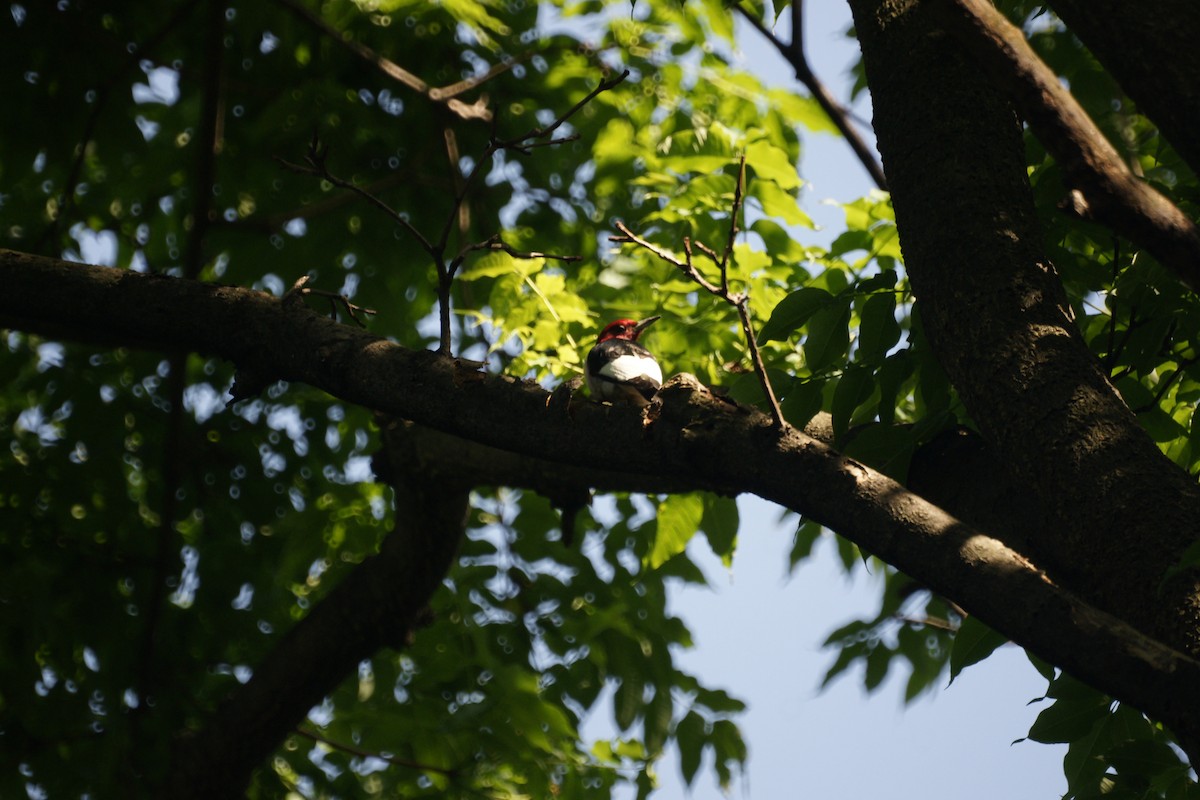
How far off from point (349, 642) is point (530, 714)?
841mm

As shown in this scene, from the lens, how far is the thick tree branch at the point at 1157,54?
183 cm

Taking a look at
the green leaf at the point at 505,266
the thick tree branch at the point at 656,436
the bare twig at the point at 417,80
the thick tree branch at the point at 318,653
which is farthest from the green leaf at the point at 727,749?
the bare twig at the point at 417,80

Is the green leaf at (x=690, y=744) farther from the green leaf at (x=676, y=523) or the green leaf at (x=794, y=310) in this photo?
the green leaf at (x=794, y=310)

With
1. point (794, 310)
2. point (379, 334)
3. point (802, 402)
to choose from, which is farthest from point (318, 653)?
point (794, 310)

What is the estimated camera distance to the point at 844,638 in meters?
4.42

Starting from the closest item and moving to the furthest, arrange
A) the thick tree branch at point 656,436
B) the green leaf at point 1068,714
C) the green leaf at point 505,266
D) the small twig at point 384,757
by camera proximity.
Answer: the thick tree branch at point 656,436 < the green leaf at point 1068,714 < the green leaf at point 505,266 < the small twig at point 384,757

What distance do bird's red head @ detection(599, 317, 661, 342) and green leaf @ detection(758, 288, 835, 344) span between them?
4.08 feet

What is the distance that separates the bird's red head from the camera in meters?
3.84

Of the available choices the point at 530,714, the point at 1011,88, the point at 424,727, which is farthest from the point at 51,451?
the point at 1011,88

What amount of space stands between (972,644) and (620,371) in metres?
1.24

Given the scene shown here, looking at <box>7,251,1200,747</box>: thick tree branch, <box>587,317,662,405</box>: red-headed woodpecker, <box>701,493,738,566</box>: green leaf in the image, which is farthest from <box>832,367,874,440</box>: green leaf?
<box>701,493,738,566</box>: green leaf

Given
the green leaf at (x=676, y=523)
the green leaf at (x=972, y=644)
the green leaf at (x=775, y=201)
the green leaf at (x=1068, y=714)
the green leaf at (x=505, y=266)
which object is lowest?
the green leaf at (x=1068, y=714)

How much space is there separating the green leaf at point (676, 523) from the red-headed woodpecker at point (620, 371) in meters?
0.65

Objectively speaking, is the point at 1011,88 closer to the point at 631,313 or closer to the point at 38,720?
the point at 631,313
